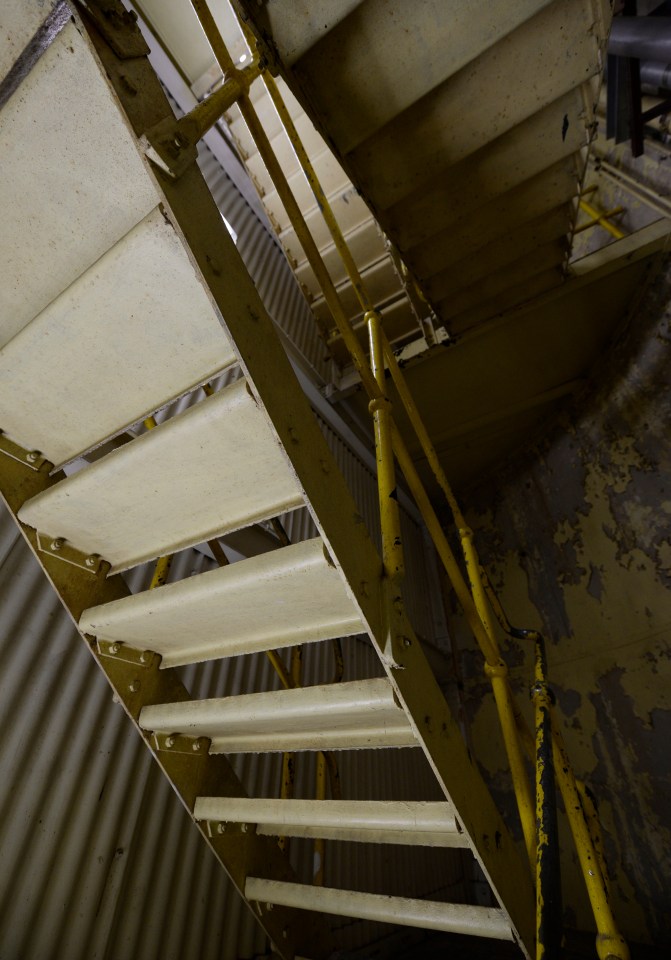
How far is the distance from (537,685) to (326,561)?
1303mm

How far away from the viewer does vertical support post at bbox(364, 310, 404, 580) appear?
1312mm

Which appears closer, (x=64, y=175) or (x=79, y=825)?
(x=64, y=175)

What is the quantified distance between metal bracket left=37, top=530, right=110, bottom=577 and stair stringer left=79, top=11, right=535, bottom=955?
1.13 m

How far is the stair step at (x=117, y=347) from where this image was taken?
109 cm

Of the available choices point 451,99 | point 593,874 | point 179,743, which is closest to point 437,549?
point 593,874

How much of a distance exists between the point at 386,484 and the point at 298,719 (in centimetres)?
85

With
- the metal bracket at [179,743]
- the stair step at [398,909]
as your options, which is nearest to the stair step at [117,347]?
the metal bracket at [179,743]

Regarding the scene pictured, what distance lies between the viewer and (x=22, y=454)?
5.18 feet

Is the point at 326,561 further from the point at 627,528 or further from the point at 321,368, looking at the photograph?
the point at 321,368

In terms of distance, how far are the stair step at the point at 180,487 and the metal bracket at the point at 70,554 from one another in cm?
3

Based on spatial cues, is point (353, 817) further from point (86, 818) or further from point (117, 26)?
point (117, 26)

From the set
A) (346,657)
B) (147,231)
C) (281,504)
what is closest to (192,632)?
(281,504)

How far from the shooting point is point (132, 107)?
0.94 m

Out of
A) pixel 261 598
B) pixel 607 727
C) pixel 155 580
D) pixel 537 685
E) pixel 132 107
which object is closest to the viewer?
pixel 132 107
